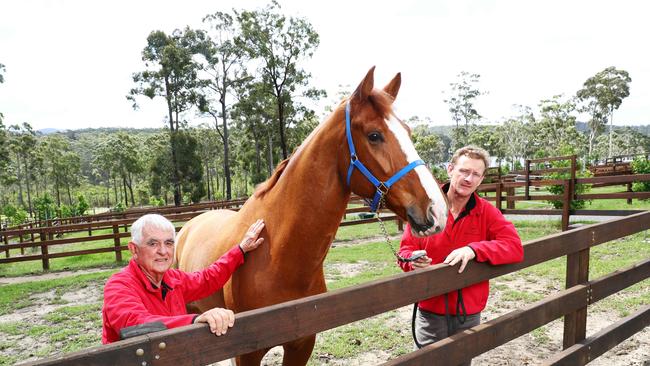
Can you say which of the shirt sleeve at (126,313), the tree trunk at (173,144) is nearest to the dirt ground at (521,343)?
the shirt sleeve at (126,313)

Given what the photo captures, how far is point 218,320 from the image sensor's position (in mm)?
1290

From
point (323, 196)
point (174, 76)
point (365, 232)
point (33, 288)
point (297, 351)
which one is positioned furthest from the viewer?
point (174, 76)

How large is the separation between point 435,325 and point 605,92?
2922 inches

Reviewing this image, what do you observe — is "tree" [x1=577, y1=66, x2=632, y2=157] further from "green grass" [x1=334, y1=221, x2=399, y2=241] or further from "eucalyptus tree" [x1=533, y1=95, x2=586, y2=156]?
"green grass" [x1=334, y1=221, x2=399, y2=241]

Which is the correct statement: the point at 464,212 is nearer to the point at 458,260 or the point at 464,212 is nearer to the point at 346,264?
the point at 458,260

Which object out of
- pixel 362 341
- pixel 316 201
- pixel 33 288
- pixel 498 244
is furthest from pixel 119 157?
pixel 498 244

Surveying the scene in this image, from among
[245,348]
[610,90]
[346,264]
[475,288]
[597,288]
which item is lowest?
[346,264]

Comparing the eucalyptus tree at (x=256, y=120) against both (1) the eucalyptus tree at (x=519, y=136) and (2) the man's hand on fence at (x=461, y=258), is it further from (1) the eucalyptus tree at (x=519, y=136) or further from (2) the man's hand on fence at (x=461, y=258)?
(1) the eucalyptus tree at (x=519, y=136)

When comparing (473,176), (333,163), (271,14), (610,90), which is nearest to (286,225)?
(333,163)

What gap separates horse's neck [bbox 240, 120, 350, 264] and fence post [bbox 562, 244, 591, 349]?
1.90 metres

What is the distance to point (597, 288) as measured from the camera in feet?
9.91

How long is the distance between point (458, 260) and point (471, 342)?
1.57 feet

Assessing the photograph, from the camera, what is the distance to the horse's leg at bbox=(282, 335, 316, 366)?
259cm

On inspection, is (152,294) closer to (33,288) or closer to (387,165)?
(387,165)
